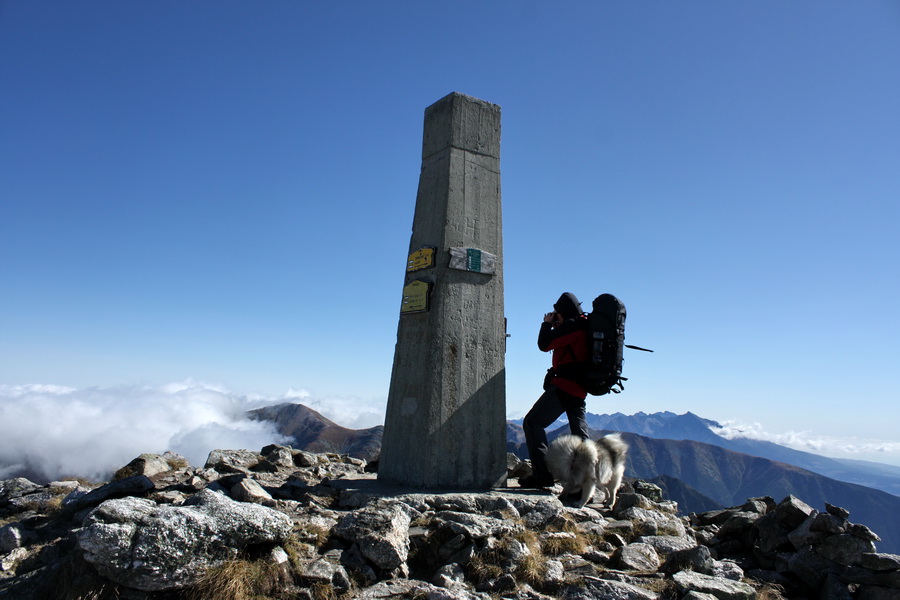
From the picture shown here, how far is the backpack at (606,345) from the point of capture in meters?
7.42

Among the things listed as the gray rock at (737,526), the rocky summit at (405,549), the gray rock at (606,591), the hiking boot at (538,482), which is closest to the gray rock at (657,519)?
the rocky summit at (405,549)

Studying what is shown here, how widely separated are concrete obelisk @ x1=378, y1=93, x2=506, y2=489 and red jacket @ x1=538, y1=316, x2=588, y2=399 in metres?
0.79

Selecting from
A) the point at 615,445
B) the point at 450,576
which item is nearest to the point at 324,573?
the point at 450,576

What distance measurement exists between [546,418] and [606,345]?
137cm

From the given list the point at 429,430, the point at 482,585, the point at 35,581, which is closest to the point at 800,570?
the point at 482,585

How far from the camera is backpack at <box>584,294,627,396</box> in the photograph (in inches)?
292

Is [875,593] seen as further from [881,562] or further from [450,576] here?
[450,576]

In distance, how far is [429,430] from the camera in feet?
24.2

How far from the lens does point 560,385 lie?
7652 millimetres

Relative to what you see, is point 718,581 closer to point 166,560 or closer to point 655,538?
point 655,538

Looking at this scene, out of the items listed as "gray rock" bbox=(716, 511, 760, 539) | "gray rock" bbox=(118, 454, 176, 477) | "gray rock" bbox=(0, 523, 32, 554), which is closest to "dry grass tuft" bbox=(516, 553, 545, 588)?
"gray rock" bbox=(716, 511, 760, 539)

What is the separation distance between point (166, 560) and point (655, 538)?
5093mm

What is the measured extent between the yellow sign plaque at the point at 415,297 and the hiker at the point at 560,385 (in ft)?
5.84

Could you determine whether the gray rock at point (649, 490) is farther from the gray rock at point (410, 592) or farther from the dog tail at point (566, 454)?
the gray rock at point (410, 592)
